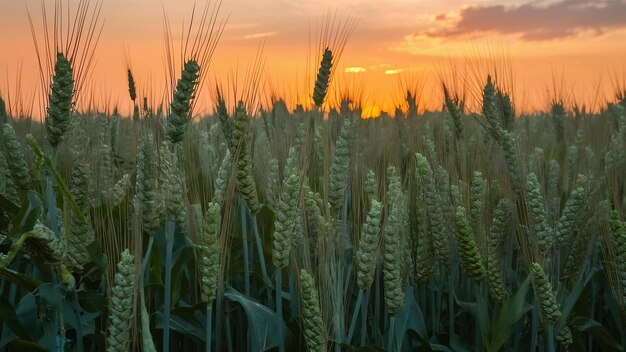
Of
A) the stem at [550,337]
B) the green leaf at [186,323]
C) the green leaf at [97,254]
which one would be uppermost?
the green leaf at [97,254]

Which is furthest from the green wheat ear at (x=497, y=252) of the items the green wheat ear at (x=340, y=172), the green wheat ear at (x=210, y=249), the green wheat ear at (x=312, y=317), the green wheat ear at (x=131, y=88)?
the green wheat ear at (x=131, y=88)

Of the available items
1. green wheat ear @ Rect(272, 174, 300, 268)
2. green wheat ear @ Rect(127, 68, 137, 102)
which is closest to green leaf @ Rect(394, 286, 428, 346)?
green wheat ear @ Rect(272, 174, 300, 268)

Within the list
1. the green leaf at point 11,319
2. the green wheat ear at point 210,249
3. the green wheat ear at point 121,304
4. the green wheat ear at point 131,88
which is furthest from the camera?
the green wheat ear at point 131,88

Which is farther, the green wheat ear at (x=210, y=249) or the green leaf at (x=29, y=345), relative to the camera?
the green leaf at (x=29, y=345)

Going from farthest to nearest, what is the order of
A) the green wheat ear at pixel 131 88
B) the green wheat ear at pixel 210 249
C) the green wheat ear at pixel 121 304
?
the green wheat ear at pixel 131 88
the green wheat ear at pixel 210 249
the green wheat ear at pixel 121 304

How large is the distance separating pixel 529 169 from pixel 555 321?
0.88m

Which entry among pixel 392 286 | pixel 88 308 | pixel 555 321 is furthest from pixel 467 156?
pixel 88 308

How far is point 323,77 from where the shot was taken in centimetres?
232

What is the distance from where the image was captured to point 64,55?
1.81 m

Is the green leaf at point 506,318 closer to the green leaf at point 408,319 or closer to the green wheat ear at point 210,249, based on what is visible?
the green leaf at point 408,319

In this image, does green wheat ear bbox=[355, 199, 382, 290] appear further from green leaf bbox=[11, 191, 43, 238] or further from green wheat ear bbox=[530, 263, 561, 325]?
green leaf bbox=[11, 191, 43, 238]

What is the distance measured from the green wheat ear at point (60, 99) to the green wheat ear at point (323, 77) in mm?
792

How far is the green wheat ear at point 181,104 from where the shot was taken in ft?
5.86

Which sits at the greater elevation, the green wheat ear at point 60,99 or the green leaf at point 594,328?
the green wheat ear at point 60,99
